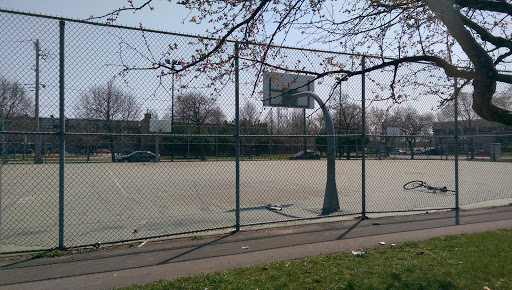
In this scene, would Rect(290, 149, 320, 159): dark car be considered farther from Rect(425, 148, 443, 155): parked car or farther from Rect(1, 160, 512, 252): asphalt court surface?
Rect(425, 148, 443, 155): parked car

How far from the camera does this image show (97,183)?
15031 millimetres

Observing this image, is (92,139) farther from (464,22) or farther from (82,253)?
(464,22)

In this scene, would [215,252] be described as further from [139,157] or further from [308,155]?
[308,155]

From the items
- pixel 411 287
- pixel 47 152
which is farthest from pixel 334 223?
pixel 47 152

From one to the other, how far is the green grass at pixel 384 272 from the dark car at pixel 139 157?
537 cm

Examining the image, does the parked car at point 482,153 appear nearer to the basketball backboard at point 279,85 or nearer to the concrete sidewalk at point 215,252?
the concrete sidewalk at point 215,252

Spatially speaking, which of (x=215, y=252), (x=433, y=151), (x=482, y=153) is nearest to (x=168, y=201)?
(x=215, y=252)

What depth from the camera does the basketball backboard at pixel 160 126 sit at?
677cm

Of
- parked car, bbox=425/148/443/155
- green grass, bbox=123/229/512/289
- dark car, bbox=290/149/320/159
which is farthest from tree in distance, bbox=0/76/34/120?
parked car, bbox=425/148/443/155

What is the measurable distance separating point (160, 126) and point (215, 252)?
111 inches

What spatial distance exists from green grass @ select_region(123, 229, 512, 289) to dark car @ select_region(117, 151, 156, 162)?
537 centimetres

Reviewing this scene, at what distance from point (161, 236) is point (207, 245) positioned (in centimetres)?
88

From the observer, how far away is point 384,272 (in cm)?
461

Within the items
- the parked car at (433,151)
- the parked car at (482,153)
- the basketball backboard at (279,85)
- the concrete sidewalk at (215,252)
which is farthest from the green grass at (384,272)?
the parked car at (482,153)
